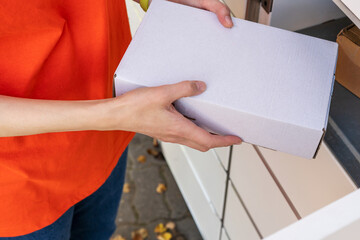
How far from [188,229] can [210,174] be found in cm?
61

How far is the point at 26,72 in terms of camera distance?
Answer: 3.05 feet

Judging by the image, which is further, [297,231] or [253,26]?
[253,26]

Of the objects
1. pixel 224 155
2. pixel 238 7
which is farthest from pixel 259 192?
pixel 238 7

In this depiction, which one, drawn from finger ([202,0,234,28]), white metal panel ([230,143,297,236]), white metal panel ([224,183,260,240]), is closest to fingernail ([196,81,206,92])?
finger ([202,0,234,28])

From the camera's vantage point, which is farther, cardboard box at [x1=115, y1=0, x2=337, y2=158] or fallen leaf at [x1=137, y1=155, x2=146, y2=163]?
fallen leaf at [x1=137, y1=155, x2=146, y2=163]

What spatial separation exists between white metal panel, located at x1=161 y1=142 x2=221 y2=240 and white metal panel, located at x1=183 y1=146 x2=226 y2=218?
0.20 feet

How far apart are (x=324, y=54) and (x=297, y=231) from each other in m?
0.46

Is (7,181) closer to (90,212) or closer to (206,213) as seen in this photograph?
(90,212)

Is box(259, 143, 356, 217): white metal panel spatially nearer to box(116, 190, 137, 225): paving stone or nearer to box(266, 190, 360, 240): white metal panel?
box(266, 190, 360, 240): white metal panel

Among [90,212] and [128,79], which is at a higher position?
[128,79]

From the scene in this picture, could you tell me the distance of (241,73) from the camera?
87 cm

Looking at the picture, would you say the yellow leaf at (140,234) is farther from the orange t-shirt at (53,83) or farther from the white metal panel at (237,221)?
the orange t-shirt at (53,83)

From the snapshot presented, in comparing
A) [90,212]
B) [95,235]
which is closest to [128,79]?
[90,212]

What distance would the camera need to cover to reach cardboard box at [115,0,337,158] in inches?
32.5
